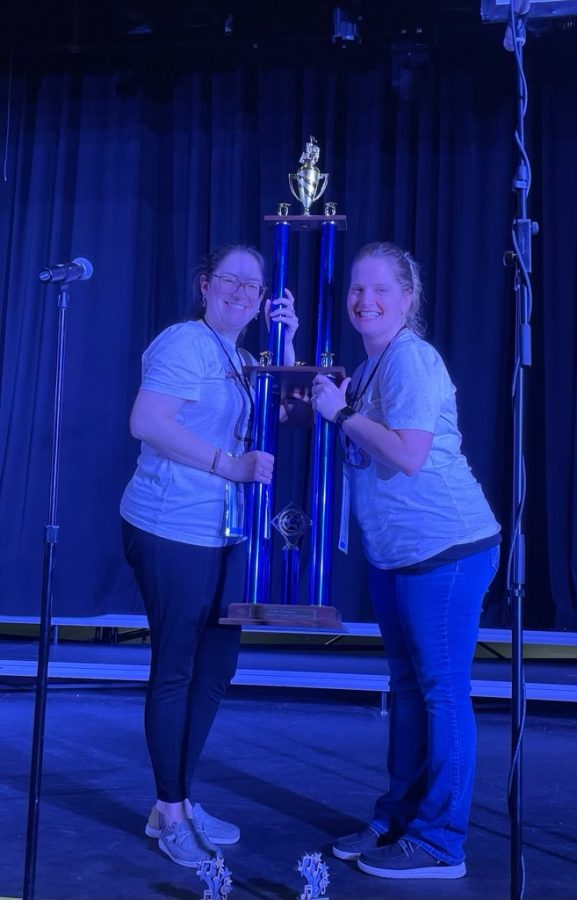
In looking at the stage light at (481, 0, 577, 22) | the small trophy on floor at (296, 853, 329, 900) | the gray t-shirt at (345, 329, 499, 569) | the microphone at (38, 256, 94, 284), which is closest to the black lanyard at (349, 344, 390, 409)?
the gray t-shirt at (345, 329, 499, 569)

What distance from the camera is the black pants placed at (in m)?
2.15

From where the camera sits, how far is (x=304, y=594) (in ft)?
15.0

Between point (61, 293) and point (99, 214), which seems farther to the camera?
point (99, 214)

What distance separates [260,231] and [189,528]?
2.96 m

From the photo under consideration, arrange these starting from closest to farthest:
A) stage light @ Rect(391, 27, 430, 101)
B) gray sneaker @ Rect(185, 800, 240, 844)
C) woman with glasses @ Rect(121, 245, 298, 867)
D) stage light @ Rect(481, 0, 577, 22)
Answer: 1. woman with glasses @ Rect(121, 245, 298, 867)
2. gray sneaker @ Rect(185, 800, 240, 844)
3. stage light @ Rect(481, 0, 577, 22)
4. stage light @ Rect(391, 27, 430, 101)

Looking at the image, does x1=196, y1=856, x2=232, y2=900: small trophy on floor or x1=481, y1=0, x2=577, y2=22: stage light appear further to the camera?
x1=481, y1=0, x2=577, y2=22: stage light

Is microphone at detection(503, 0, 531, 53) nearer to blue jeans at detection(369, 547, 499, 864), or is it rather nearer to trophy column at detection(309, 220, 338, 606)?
trophy column at detection(309, 220, 338, 606)

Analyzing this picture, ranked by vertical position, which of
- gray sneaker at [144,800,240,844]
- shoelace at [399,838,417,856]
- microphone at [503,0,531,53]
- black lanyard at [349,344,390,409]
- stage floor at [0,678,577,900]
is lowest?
stage floor at [0,678,577,900]

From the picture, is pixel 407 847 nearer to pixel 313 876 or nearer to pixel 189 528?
pixel 313 876

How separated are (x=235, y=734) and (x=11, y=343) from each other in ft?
8.03

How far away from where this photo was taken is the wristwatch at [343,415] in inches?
81.1

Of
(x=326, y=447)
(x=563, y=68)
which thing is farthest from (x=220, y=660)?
(x=563, y=68)

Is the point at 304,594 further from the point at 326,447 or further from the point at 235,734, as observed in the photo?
the point at 326,447

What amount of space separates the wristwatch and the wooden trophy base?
1.31 feet
